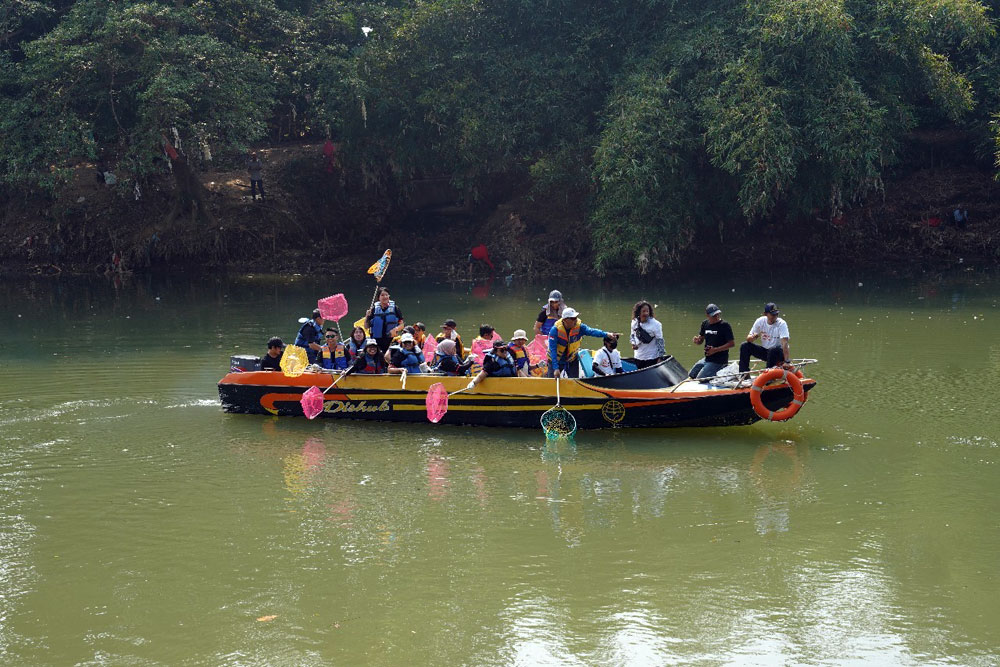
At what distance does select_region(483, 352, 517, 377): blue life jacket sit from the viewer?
13641 millimetres

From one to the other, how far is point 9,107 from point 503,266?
45.5 feet

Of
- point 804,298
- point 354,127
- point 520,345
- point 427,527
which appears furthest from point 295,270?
point 427,527

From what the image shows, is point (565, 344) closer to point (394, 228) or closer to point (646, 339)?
point (646, 339)

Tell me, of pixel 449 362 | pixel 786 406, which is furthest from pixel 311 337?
pixel 786 406

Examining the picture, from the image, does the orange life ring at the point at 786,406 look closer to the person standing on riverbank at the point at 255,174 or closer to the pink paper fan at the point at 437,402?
the pink paper fan at the point at 437,402

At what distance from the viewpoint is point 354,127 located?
32.2m

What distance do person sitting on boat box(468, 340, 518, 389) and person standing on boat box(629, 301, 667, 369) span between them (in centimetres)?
169

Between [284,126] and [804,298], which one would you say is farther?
[284,126]

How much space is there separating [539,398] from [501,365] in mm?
661

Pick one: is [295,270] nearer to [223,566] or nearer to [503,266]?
[503,266]

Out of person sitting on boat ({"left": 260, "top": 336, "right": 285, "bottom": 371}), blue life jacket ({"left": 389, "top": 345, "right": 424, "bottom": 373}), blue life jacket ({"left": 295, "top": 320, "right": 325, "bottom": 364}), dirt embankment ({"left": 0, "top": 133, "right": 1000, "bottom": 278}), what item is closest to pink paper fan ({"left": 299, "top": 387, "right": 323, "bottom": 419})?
person sitting on boat ({"left": 260, "top": 336, "right": 285, "bottom": 371})

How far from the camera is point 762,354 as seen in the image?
13.7m

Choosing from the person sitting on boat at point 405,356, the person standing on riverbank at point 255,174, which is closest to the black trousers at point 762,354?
the person sitting on boat at point 405,356

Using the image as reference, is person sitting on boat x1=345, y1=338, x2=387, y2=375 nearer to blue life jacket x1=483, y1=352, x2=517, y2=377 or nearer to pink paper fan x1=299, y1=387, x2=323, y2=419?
pink paper fan x1=299, y1=387, x2=323, y2=419
